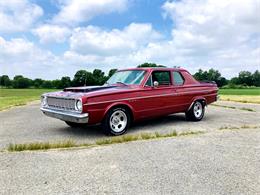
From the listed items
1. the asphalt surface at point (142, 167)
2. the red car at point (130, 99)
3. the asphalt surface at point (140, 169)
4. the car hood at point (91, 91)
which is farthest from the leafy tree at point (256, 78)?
the asphalt surface at point (140, 169)

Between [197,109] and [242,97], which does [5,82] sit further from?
[197,109]

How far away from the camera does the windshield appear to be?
7701mm

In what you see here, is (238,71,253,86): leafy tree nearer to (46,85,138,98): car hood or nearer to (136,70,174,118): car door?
(136,70,174,118): car door

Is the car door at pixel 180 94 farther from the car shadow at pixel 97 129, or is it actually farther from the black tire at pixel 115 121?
the black tire at pixel 115 121

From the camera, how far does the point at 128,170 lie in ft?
13.8

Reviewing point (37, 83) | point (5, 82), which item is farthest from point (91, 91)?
point (5, 82)

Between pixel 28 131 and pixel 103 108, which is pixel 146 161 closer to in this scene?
pixel 103 108

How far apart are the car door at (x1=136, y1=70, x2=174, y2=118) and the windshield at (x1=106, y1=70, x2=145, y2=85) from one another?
0.26m

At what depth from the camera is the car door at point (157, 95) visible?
294 inches

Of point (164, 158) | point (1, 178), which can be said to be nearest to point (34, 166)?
point (1, 178)

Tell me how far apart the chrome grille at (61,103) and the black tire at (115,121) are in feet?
2.73

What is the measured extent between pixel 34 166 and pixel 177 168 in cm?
217

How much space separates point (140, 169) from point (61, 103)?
11.3 ft

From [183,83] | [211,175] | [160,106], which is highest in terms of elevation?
[183,83]
